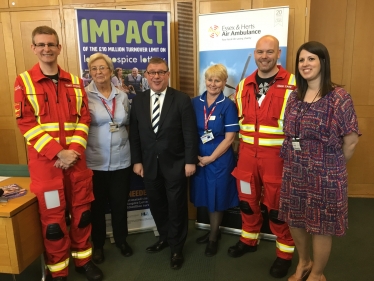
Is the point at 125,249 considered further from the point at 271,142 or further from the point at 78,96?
the point at 271,142

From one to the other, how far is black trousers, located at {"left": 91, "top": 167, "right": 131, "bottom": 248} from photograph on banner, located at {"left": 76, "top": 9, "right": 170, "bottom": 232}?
36 cm

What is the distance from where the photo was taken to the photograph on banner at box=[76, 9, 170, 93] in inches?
106

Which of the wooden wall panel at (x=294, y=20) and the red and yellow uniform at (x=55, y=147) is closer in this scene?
the red and yellow uniform at (x=55, y=147)

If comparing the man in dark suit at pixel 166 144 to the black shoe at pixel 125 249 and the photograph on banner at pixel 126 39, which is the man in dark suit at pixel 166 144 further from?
the photograph on banner at pixel 126 39

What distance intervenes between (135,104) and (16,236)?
3.96 feet

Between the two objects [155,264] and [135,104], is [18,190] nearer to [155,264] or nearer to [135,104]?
[135,104]

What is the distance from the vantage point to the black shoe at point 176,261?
2381 mm

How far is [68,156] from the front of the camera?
6.39 ft

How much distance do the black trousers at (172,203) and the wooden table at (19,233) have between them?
2.74ft

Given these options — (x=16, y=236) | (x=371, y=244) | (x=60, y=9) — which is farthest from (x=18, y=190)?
(x=371, y=244)

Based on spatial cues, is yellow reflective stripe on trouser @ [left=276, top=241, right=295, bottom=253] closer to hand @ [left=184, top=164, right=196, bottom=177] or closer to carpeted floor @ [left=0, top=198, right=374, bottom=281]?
carpeted floor @ [left=0, top=198, right=374, bottom=281]

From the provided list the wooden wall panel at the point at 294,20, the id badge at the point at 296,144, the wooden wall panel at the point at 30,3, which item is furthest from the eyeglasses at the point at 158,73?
the wooden wall panel at the point at 30,3

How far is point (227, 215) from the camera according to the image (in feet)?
9.71

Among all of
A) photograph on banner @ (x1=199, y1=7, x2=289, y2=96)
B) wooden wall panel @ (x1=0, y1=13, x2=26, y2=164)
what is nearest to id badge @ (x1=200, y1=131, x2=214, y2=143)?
photograph on banner @ (x1=199, y1=7, x2=289, y2=96)
